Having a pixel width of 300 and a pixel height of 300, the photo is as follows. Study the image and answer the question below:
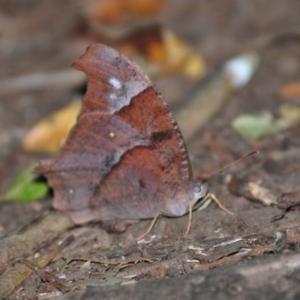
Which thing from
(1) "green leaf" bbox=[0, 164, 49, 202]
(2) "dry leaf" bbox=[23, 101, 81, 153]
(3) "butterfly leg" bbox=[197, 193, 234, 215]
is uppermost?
(2) "dry leaf" bbox=[23, 101, 81, 153]

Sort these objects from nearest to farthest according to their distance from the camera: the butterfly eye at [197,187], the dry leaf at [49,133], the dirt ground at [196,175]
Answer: the dirt ground at [196,175] → the butterfly eye at [197,187] → the dry leaf at [49,133]

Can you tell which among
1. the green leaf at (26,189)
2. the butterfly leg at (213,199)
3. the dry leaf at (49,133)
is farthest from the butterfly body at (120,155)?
the dry leaf at (49,133)

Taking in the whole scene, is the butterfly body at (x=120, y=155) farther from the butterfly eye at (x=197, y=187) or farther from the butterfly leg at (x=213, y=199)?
the butterfly leg at (x=213, y=199)

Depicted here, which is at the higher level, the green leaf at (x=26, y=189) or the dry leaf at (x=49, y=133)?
the dry leaf at (x=49, y=133)

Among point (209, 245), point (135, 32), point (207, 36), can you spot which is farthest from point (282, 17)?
point (209, 245)

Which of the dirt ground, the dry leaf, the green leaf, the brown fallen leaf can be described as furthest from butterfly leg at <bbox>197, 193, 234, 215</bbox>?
the brown fallen leaf

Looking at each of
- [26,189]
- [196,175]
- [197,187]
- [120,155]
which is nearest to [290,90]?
[196,175]

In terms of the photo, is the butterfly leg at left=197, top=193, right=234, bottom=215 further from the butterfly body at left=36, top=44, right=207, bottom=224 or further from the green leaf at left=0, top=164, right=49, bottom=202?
the green leaf at left=0, top=164, right=49, bottom=202
